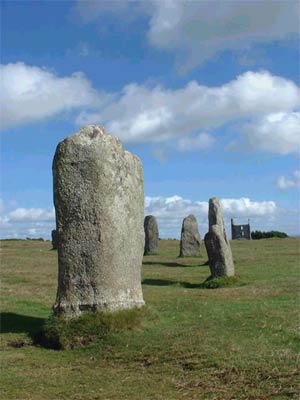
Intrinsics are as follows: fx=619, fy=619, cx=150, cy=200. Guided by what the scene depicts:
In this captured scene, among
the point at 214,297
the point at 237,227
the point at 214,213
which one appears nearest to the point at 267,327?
the point at 214,297

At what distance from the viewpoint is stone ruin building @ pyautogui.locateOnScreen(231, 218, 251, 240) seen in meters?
55.6

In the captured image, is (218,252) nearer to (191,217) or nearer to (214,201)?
(214,201)

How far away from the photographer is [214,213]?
966 inches

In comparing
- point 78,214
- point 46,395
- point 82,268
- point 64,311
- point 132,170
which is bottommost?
point 46,395

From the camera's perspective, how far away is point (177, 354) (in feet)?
33.7

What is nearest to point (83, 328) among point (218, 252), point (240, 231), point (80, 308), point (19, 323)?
point (80, 308)

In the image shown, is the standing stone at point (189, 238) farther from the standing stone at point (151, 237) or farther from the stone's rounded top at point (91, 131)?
the stone's rounded top at point (91, 131)

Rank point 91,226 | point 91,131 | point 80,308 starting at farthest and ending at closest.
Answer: point 91,131
point 91,226
point 80,308

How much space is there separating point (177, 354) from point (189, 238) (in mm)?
23066

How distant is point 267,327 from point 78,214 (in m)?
4.41

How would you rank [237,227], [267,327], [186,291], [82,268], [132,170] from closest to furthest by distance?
[267,327]
[82,268]
[132,170]
[186,291]
[237,227]

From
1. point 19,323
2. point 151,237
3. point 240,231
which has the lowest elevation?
point 19,323

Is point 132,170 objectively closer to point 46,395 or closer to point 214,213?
point 46,395

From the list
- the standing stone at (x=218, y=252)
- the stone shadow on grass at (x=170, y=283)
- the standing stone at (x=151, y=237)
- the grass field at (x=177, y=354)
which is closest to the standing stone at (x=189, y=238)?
the standing stone at (x=151, y=237)
